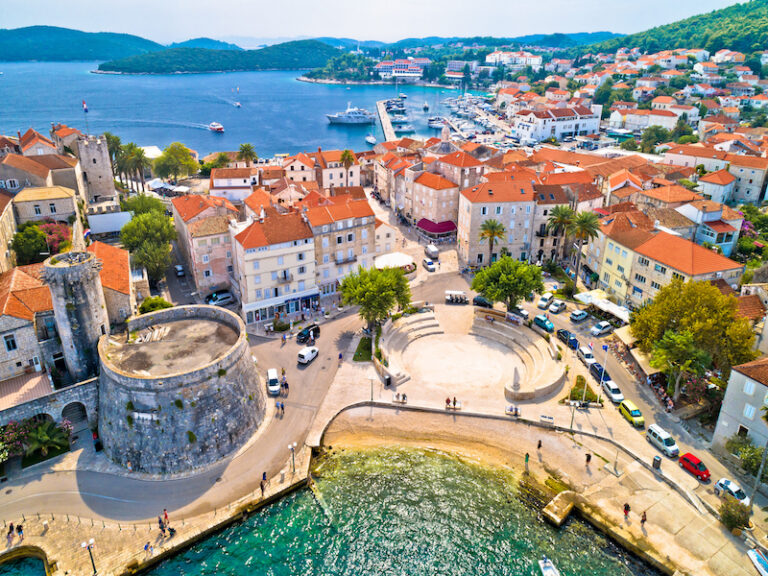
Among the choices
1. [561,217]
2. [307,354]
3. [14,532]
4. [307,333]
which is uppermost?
[561,217]

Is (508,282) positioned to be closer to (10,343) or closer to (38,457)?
(38,457)

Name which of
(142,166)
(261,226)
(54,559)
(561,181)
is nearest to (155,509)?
(54,559)

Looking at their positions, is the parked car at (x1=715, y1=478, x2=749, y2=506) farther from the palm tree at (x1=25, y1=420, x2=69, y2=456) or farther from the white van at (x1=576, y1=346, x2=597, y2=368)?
the palm tree at (x1=25, y1=420, x2=69, y2=456)

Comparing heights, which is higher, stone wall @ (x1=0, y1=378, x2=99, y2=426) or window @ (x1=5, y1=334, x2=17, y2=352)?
window @ (x1=5, y1=334, x2=17, y2=352)

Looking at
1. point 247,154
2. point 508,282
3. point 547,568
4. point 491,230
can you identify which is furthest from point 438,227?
point 547,568

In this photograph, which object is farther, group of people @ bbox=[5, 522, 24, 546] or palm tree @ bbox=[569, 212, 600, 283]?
palm tree @ bbox=[569, 212, 600, 283]

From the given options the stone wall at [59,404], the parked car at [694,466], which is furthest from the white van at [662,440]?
the stone wall at [59,404]

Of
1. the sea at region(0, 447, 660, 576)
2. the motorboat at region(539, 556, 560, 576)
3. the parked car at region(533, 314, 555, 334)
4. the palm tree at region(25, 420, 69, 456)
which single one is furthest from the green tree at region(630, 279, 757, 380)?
the palm tree at region(25, 420, 69, 456)
